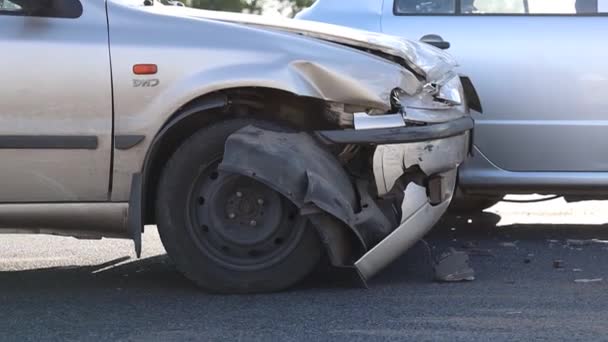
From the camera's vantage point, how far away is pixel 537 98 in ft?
22.5

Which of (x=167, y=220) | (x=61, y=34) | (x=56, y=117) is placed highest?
(x=61, y=34)

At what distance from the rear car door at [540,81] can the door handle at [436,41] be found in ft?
0.09

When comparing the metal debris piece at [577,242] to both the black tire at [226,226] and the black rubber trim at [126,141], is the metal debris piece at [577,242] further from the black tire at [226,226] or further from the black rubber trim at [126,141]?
the black rubber trim at [126,141]

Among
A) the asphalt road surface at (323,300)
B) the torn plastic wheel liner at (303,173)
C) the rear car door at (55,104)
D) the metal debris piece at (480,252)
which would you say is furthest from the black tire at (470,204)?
the rear car door at (55,104)

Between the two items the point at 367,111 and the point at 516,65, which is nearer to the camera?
the point at 367,111

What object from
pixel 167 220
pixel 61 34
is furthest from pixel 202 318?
pixel 61 34

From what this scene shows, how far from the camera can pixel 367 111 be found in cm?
553

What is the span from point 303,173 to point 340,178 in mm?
178

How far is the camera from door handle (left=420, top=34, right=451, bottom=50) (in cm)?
688

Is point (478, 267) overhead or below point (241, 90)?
below

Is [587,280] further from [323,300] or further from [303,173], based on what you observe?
[303,173]

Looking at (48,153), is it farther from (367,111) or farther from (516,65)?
(516,65)

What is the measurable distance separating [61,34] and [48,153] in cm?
54

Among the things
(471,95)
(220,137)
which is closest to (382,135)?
(220,137)
